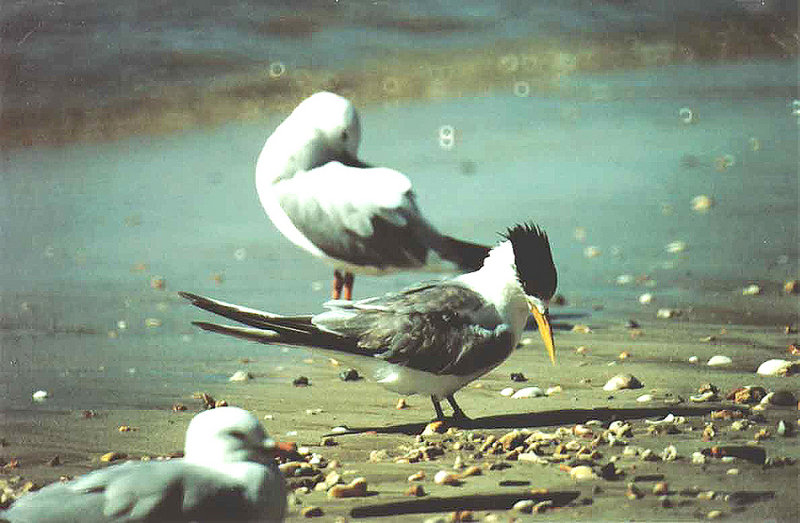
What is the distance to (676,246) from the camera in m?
7.28

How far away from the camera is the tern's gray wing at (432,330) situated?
15.9ft

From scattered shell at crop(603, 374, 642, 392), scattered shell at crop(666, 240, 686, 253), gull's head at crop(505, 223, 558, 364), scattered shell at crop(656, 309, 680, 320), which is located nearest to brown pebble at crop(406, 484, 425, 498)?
gull's head at crop(505, 223, 558, 364)

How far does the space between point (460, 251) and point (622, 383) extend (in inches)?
53.7

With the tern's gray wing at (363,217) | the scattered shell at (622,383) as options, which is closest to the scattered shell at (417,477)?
the scattered shell at (622,383)

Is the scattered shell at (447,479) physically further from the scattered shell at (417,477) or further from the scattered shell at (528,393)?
the scattered shell at (528,393)

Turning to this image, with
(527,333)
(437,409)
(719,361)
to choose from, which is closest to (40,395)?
(437,409)

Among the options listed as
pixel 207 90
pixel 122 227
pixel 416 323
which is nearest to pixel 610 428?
pixel 416 323

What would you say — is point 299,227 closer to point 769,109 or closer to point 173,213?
point 173,213

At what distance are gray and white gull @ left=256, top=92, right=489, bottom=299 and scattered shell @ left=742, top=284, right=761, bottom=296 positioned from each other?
4.16 feet

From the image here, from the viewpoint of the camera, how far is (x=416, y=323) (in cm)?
487

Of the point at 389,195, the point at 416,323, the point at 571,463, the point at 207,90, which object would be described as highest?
the point at 207,90

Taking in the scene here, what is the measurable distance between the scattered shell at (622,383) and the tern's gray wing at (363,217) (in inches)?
56.0

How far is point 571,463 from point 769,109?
538cm

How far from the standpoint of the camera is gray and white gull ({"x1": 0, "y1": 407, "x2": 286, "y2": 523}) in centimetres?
326
